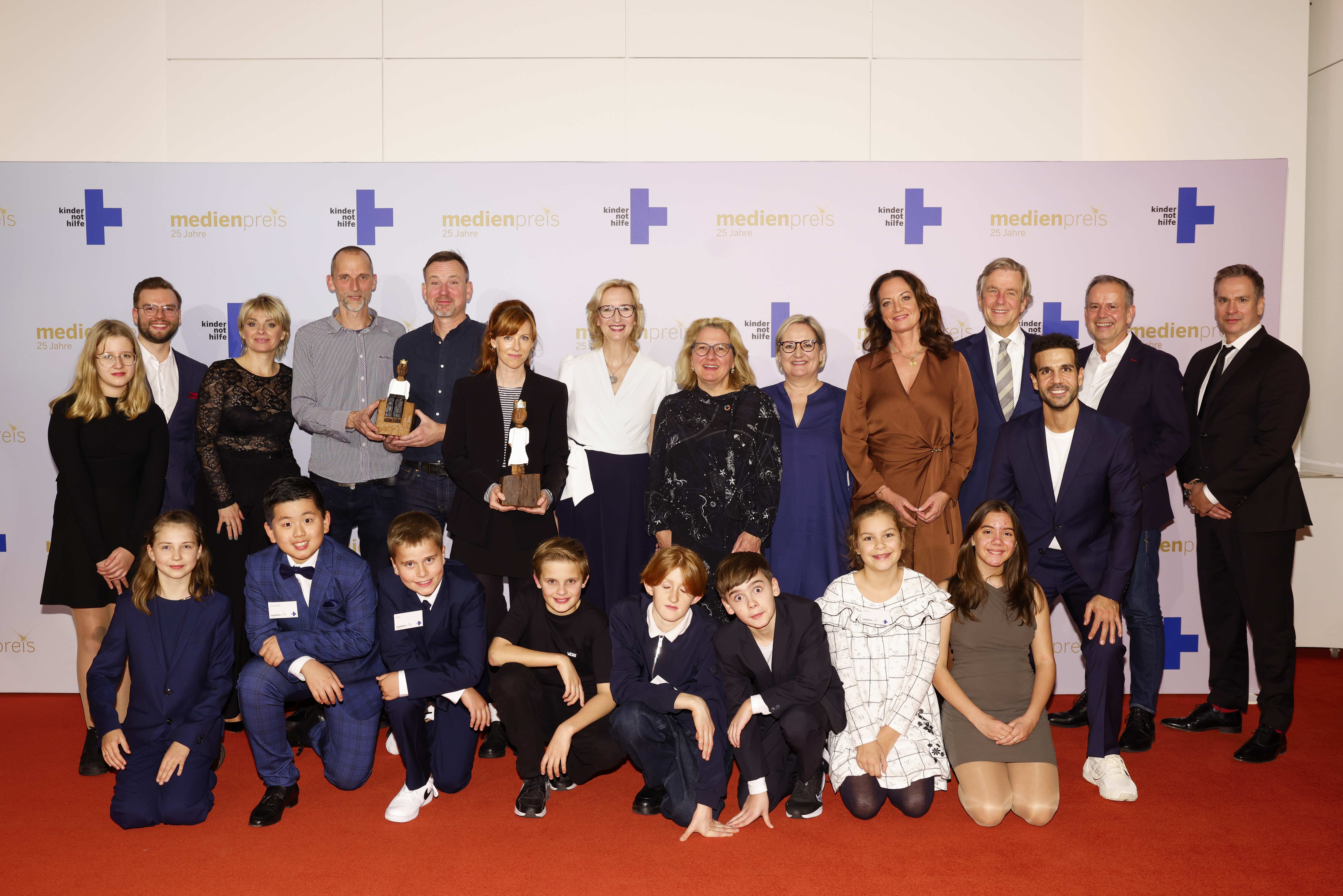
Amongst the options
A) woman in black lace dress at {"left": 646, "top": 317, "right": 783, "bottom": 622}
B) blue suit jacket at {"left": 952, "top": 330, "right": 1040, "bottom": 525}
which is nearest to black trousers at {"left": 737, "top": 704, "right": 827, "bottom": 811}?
woman in black lace dress at {"left": 646, "top": 317, "right": 783, "bottom": 622}

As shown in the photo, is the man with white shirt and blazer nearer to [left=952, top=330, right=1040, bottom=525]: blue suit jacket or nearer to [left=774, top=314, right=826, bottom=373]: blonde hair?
[left=774, top=314, right=826, bottom=373]: blonde hair

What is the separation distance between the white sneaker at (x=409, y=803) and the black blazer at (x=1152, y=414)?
116 inches

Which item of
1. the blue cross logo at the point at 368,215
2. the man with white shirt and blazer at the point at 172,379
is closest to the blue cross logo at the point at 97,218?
the man with white shirt and blazer at the point at 172,379

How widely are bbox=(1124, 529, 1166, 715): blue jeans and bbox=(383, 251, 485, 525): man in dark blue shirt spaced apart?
2.82m

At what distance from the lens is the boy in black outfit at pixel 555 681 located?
2.96m

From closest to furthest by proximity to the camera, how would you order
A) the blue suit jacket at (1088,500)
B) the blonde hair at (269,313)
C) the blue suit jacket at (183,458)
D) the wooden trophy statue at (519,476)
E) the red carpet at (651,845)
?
1. the red carpet at (651,845)
2. the blue suit jacket at (1088,500)
3. the wooden trophy statue at (519,476)
4. the blonde hair at (269,313)
5. the blue suit jacket at (183,458)

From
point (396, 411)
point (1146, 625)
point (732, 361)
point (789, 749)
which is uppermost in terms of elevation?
point (732, 361)

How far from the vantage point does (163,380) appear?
3877 mm

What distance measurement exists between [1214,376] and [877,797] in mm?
2349

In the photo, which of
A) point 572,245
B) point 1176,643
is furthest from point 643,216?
point 1176,643

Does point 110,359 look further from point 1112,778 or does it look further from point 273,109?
point 1112,778

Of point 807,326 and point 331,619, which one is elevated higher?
point 807,326

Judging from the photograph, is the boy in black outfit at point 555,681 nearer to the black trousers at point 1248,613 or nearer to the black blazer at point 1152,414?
the black blazer at point 1152,414

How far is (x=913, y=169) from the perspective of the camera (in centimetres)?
428
